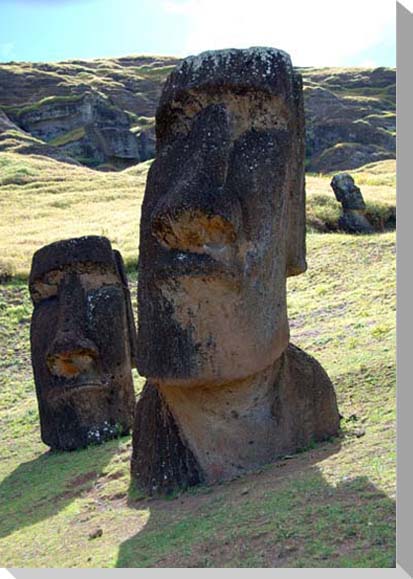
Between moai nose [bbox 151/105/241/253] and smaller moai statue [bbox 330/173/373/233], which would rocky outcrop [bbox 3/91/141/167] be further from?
moai nose [bbox 151/105/241/253]

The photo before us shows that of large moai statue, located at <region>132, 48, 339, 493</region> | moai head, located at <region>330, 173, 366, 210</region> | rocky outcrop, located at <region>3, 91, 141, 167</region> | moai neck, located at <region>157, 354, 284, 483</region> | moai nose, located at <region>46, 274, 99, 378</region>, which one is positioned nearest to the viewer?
large moai statue, located at <region>132, 48, 339, 493</region>

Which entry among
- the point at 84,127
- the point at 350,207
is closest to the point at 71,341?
the point at 350,207

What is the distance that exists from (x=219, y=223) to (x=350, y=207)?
17.9 meters

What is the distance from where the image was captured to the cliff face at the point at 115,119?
2180 inches

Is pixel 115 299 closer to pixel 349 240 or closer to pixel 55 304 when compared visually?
pixel 55 304

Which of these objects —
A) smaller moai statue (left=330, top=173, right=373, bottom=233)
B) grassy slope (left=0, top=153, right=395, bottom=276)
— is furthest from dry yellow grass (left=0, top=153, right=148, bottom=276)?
smaller moai statue (left=330, top=173, right=373, bottom=233)

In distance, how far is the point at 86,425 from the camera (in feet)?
31.5

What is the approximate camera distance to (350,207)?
23.6m

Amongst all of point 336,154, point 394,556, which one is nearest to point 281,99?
point 394,556

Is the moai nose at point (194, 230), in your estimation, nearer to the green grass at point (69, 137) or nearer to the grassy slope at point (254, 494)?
the grassy slope at point (254, 494)

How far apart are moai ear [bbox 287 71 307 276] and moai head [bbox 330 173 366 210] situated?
16.9m

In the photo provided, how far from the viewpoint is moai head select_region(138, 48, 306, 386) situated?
244 inches

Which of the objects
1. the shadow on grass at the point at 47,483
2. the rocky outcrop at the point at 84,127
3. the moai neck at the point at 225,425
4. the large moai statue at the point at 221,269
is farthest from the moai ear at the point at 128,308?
the rocky outcrop at the point at 84,127

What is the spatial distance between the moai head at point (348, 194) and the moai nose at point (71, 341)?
15.0m
